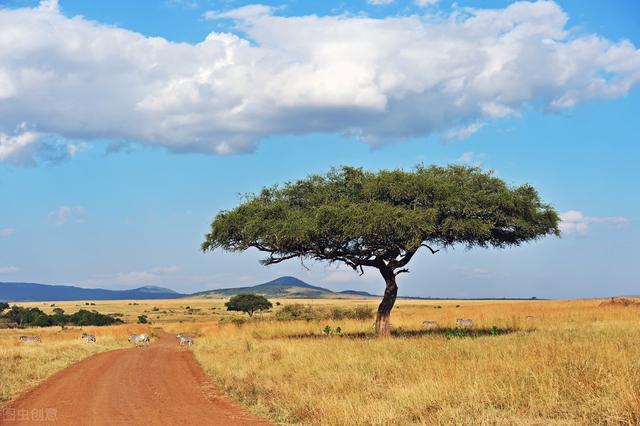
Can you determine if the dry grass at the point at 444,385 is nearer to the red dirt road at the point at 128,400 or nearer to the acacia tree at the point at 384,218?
the red dirt road at the point at 128,400

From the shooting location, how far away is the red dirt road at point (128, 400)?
12078 mm

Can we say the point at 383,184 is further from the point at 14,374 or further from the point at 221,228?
the point at 14,374

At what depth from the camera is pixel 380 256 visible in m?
28.2

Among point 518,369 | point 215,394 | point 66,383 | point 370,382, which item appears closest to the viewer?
point 518,369

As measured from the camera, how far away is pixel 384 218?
2431 centimetres

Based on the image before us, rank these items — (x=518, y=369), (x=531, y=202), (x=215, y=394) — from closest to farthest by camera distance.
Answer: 1. (x=518, y=369)
2. (x=215, y=394)
3. (x=531, y=202)

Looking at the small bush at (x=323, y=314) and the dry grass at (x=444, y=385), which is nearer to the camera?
the dry grass at (x=444, y=385)

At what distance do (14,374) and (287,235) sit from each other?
37.2 feet

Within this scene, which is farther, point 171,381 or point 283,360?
point 283,360

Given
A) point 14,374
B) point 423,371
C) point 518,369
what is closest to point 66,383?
point 14,374

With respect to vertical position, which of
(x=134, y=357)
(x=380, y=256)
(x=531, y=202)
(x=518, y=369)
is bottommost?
(x=134, y=357)

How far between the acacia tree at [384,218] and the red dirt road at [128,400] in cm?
731

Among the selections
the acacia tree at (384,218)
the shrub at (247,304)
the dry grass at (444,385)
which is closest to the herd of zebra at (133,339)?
the acacia tree at (384,218)

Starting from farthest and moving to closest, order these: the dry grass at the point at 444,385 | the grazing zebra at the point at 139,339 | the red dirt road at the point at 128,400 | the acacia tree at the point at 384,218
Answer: the grazing zebra at the point at 139,339
the acacia tree at the point at 384,218
the red dirt road at the point at 128,400
the dry grass at the point at 444,385
